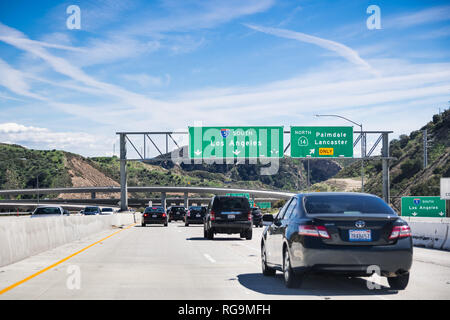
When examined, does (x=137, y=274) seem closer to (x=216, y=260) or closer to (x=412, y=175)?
(x=216, y=260)

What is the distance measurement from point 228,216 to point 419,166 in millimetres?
77959

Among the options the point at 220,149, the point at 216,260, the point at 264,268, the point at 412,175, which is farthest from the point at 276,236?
the point at 412,175

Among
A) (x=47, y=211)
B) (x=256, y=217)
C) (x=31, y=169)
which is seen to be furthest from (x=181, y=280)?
(x=31, y=169)

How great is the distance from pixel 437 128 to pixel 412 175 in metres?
14.0

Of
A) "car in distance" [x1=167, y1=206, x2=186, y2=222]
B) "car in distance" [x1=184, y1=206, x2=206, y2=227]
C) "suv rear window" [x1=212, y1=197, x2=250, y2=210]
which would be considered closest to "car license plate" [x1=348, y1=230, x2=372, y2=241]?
"suv rear window" [x1=212, y1=197, x2=250, y2=210]

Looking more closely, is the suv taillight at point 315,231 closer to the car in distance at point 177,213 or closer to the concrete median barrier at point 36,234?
the concrete median barrier at point 36,234

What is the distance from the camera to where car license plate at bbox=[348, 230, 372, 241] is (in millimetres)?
10070

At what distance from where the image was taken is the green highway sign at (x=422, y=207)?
143 feet

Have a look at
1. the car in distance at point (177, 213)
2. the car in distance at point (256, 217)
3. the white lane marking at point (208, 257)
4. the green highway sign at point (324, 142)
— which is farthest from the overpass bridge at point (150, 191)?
the white lane marking at point (208, 257)

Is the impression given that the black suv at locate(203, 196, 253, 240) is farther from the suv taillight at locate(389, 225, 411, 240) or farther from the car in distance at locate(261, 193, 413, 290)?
the suv taillight at locate(389, 225, 411, 240)

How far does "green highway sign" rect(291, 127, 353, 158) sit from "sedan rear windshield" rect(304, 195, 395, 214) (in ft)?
132

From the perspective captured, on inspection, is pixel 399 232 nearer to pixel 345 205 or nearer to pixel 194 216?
pixel 345 205

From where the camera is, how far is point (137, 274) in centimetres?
1327
